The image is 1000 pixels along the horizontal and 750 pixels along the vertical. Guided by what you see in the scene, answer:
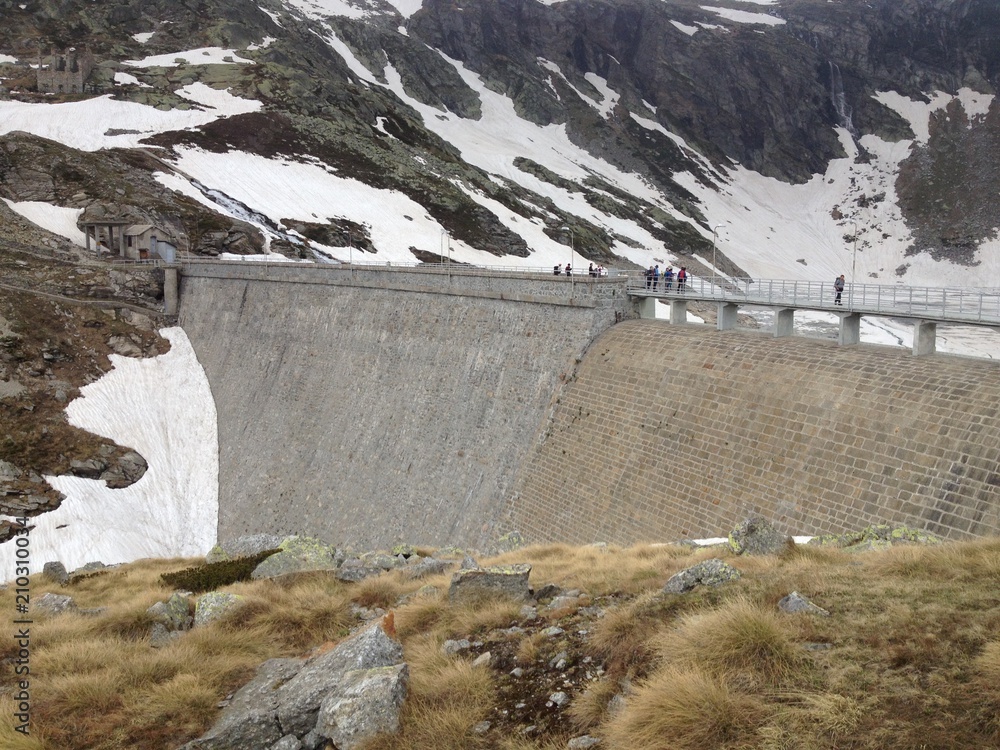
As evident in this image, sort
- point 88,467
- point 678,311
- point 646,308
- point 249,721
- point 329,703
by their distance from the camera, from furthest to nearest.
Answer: point 88,467
point 646,308
point 678,311
point 249,721
point 329,703

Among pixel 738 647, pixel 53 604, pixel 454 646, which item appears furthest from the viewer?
pixel 53 604

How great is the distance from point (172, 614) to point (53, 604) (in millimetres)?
4020

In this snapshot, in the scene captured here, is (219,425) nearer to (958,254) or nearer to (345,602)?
(345,602)

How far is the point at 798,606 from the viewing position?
9.39 metres

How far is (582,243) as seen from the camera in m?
93.3

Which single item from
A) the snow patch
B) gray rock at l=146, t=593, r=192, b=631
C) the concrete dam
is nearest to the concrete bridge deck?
the concrete dam

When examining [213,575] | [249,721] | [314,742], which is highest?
[249,721]

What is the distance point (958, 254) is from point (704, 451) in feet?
355

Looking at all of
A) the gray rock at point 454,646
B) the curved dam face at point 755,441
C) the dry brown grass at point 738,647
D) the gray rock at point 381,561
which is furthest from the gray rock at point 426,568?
the dry brown grass at point 738,647

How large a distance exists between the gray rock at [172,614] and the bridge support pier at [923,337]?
66.4 ft

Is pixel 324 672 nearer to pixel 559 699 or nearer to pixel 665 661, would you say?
pixel 559 699

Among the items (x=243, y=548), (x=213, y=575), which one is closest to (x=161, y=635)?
(x=213, y=575)

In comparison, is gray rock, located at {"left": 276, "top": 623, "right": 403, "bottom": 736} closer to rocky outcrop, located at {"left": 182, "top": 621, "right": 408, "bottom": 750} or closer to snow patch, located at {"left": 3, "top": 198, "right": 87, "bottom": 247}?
rocky outcrop, located at {"left": 182, "top": 621, "right": 408, "bottom": 750}

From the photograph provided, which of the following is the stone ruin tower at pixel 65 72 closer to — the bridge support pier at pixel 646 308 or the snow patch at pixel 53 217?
the snow patch at pixel 53 217
